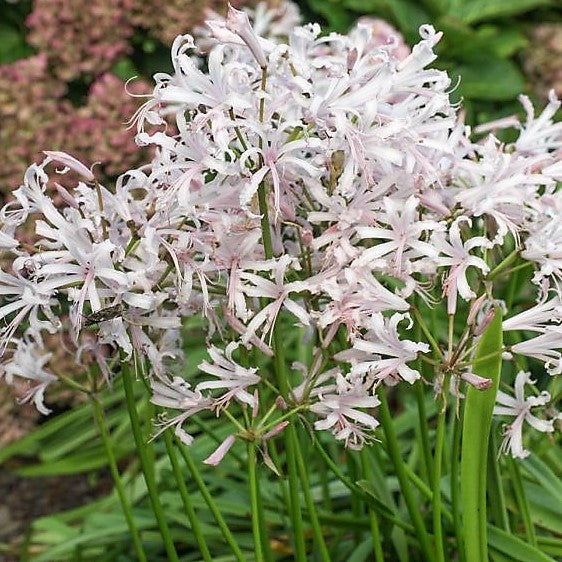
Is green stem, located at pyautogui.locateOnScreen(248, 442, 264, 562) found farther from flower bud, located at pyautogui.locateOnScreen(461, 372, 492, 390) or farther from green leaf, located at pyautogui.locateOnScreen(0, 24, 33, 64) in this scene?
green leaf, located at pyautogui.locateOnScreen(0, 24, 33, 64)

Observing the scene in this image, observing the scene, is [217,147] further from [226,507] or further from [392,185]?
[226,507]

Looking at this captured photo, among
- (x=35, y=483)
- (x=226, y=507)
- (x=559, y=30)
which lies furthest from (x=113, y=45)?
(x=559, y=30)

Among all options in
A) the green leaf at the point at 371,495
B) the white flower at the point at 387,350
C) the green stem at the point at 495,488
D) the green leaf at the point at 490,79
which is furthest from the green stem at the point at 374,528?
the green leaf at the point at 490,79

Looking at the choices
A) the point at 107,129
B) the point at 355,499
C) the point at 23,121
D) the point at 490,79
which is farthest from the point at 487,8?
the point at 355,499

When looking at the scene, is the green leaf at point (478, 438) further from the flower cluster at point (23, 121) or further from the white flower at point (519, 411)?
the flower cluster at point (23, 121)

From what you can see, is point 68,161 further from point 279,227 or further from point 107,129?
point 107,129

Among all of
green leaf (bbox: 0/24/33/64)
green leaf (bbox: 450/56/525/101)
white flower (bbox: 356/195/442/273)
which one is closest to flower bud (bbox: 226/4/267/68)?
white flower (bbox: 356/195/442/273)
